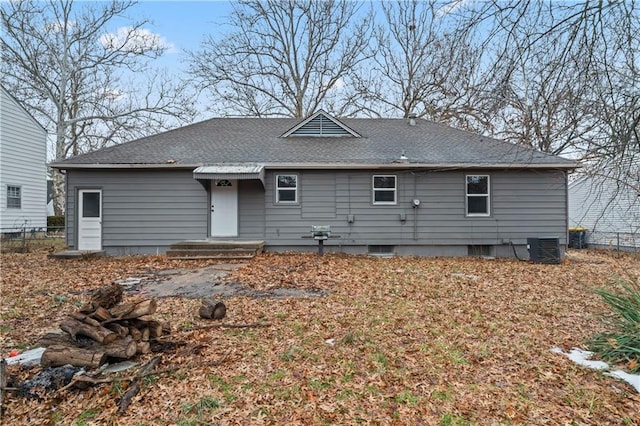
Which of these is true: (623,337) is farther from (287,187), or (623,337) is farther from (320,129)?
(320,129)

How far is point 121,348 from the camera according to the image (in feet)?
11.0

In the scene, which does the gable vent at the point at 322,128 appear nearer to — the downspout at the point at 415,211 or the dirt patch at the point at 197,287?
the downspout at the point at 415,211

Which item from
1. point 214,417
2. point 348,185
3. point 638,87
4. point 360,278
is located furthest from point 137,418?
point 348,185

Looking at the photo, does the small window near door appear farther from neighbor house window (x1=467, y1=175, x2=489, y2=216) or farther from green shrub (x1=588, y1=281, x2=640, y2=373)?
green shrub (x1=588, y1=281, x2=640, y2=373)

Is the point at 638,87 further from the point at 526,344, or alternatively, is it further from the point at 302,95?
the point at 302,95

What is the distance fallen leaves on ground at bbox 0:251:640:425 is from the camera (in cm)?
269

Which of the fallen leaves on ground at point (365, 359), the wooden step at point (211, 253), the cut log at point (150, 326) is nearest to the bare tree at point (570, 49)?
the fallen leaves on ground at point (365, 359)

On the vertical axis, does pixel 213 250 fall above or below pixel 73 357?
above

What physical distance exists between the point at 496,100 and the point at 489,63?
1.79 ft

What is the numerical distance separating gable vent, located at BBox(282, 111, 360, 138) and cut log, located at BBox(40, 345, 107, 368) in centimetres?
1028

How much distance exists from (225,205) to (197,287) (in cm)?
460

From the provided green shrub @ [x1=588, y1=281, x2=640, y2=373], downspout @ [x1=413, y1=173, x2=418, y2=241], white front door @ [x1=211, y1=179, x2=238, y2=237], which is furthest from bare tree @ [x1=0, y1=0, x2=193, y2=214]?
green shrub @ [x1=588, y1=281, x2=640, y2=373]

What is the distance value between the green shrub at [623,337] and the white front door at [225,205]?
910 centimetres

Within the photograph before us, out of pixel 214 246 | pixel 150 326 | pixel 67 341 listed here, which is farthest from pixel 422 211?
pixel 67 341
